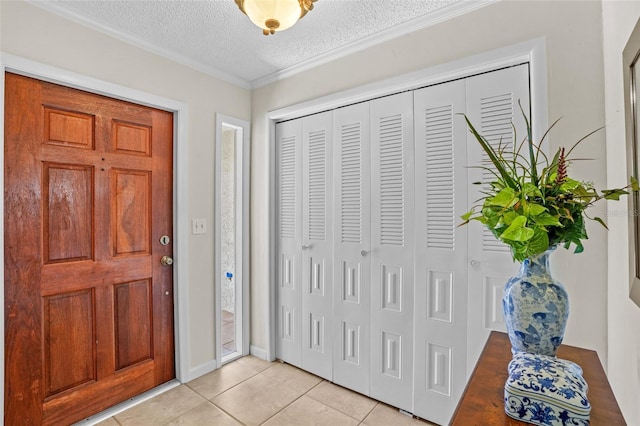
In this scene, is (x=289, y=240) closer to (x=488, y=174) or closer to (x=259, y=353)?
(x=259, y=353)

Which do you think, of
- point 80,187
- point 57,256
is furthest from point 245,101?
point 57,256

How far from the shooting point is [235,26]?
1.94m

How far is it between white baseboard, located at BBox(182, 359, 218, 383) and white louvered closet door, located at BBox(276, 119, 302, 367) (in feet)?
1.74

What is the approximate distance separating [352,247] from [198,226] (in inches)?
48.3

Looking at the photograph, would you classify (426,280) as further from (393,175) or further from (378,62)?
(378,62)

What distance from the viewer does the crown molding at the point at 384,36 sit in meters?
1.72

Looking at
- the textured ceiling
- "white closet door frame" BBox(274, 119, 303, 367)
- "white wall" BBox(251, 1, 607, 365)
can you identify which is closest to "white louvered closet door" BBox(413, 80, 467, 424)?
"white wall" BBox(251, 1, 607, 365)

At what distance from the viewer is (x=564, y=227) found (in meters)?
0.81

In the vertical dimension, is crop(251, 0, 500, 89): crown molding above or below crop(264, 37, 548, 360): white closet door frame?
above

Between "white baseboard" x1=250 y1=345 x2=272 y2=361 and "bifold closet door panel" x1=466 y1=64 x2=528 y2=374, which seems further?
"white baseboard" x1=250 y1=345 x2=272 y2=361

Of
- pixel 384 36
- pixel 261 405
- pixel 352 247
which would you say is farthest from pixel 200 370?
pixel 384 36

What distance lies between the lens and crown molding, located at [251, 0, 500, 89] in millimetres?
1723

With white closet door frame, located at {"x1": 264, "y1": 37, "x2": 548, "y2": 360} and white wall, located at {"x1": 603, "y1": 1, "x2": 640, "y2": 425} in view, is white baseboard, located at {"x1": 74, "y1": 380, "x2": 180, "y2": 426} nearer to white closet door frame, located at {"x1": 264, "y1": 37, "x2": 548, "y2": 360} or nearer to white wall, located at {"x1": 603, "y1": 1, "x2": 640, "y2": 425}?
white closet door frame, located at {"x1": 264, "y1": 37, "x2": 548, "y2": 360}

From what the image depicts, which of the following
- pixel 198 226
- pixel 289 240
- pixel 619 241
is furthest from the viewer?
pixel 289 240
